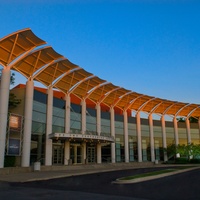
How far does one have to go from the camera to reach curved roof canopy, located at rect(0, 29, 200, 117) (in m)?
28.0

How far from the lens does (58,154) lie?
36375 millimetres

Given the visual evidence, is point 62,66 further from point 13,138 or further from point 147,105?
point 147,105

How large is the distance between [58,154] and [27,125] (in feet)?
25.7

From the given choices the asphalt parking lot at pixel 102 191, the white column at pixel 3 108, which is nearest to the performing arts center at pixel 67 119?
the white column at pixel 3 108

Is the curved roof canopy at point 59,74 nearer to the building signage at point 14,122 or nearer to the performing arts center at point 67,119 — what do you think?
the performing arts center at point 67,119

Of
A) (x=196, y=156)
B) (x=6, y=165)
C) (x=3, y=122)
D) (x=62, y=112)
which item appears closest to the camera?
(x=3, y=122)

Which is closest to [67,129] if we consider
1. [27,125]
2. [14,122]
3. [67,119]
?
[67,119]

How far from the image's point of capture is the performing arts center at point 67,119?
28562 millimetres

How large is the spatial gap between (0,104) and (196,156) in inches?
1626

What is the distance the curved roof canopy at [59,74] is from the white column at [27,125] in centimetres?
216

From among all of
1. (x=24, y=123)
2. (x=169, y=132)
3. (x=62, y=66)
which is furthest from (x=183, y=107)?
(x=24, y=123)

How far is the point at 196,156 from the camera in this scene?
178ft

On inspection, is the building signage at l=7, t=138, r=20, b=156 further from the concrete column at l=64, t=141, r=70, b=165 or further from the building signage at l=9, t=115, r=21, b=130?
the concrete column at l=64, t=141, r=70, b=165

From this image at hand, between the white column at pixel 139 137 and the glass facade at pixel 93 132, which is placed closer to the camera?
the glass facade at pixel 93 132
